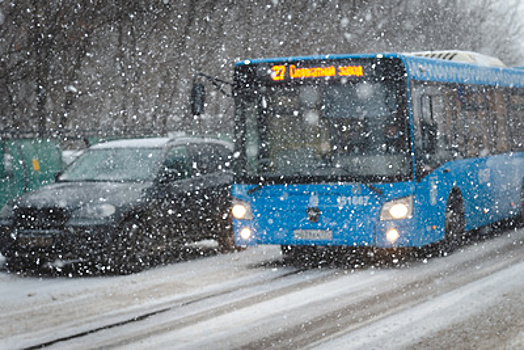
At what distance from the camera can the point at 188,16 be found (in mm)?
36750

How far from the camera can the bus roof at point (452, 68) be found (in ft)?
42.3

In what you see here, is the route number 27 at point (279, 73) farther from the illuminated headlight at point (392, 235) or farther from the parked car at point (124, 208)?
the illuminated headlight at point (392, 235)

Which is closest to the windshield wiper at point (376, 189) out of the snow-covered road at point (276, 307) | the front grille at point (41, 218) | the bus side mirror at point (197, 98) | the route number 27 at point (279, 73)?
the snow-covered road at point (276, 307)

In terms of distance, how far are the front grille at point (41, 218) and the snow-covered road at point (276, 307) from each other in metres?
0.64

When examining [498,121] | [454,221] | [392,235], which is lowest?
[454,221]

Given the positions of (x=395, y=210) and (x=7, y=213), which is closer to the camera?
(x=395, y=210)

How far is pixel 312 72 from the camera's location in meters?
13.0

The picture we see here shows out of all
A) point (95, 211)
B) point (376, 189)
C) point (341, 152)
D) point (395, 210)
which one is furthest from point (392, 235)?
point (95, 211)

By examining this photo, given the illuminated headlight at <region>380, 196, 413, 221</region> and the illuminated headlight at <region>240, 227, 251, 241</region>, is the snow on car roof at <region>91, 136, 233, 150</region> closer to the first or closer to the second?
the illuminated headlight at <region>240, 227, 251, 241</region>

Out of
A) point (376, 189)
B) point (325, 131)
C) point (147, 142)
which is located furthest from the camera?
point (147, 142)

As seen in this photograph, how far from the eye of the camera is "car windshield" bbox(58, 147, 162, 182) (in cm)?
1370

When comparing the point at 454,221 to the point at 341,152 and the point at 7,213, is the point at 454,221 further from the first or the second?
the point at 7,213

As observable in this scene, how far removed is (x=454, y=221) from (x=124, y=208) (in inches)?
181

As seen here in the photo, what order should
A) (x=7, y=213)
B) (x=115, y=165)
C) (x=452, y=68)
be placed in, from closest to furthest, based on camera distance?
1. (x=7, y=213)
2. (x=115, y=165)
3. (x=452, y=68)
